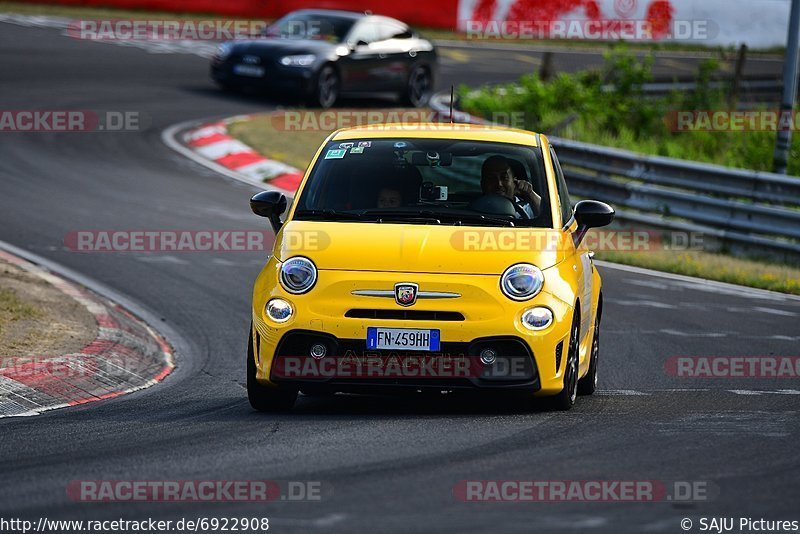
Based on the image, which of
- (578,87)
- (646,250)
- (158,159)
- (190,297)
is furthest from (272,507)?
(578,87)

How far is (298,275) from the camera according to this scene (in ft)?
26.0

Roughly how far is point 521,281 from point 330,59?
1681 centimetres

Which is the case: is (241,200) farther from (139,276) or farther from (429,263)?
(429,263)

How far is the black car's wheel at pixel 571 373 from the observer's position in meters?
8.13

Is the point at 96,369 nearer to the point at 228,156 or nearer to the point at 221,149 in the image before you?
the point at 228,156

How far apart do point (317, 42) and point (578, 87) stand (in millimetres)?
4430

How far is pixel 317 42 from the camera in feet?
80.2

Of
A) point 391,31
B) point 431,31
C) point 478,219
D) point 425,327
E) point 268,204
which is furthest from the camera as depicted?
point 431,31

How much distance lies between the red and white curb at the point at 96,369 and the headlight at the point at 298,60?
1243 centimetres

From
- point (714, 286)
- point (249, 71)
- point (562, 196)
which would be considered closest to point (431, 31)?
point (249, 71)
